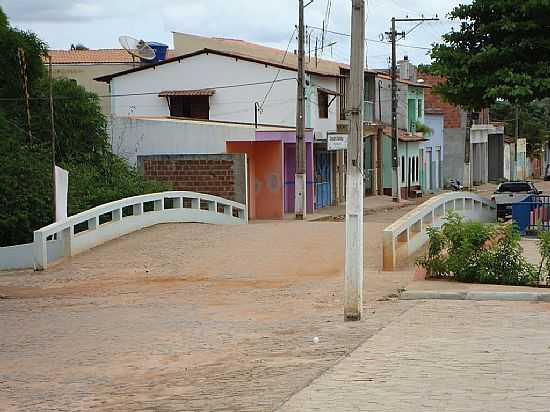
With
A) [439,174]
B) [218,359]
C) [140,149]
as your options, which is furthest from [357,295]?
[439,174]

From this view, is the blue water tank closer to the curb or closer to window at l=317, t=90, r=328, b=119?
window at l=317, t=90, r=328, b=119

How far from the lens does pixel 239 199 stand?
115 ft

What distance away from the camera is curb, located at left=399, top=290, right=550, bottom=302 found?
14.2 m

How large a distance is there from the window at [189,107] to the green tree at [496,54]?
16.6m

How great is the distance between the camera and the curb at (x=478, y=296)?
14.2m

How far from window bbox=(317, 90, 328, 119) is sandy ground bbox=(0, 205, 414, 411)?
22.8m

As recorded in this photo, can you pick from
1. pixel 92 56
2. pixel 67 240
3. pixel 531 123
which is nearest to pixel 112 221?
pixel 67 240

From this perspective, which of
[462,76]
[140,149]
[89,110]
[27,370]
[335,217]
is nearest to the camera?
[27,370]

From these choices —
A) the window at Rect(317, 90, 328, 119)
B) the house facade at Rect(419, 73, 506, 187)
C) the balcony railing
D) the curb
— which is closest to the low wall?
the curb

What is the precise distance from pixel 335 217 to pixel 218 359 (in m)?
31.4

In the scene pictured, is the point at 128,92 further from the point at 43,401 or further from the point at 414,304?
the point at 43,401

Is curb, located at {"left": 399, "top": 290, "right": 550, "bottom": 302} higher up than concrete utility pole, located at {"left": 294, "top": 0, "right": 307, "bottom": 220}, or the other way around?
concrete utility pole, located at {"left": 294, "top": 0, "right": 307, "bottom": 220}

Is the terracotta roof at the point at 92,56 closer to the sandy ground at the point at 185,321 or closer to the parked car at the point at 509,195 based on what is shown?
the parked car at the point at 509,195

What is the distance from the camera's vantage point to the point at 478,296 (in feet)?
47.3
